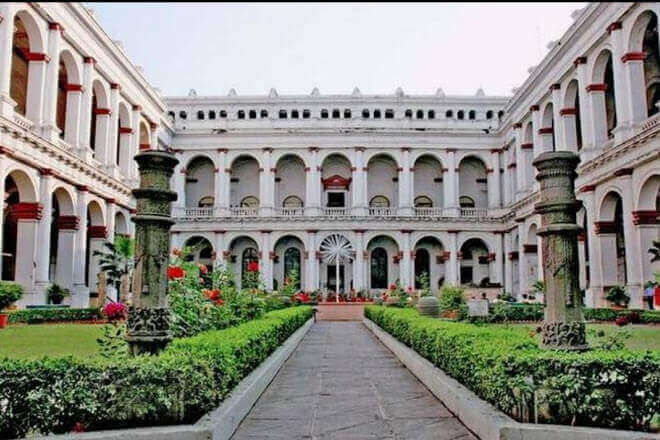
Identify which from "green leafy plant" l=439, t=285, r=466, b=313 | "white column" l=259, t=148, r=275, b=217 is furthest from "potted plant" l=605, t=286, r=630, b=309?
"white column" l=259, t=148, r=275, b=217

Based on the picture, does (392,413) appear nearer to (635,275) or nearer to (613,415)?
(613,415)

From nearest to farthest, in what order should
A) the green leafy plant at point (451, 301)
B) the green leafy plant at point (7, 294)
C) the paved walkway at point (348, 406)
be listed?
1. the paved walkway at point (348, 406)
2. the green leafy plant at point (7, 294)
3. the green leafy plant at point (451, 301)

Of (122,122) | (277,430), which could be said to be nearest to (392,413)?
(277,430)

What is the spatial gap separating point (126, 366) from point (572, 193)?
186 inches

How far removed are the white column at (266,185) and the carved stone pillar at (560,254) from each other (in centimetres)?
3302

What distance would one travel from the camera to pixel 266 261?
3781 centimetres

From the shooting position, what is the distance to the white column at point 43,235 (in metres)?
20.9

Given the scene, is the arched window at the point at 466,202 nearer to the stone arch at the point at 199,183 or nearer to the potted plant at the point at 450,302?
the stone arch at the point at 199,183

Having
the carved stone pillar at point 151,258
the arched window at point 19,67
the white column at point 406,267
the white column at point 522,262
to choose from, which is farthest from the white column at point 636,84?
the arched window at point 19,67

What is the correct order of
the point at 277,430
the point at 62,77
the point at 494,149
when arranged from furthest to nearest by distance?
the point at 494,149
the point at 62,77
the point at 277,430

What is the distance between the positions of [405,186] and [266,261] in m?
10.4

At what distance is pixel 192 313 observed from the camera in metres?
8.09

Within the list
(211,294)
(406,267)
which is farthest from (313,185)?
(211,294)

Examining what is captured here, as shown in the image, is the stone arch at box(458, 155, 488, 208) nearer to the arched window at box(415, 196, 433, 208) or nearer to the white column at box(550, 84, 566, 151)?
the arched window at box(415, 196, 433, 208)
